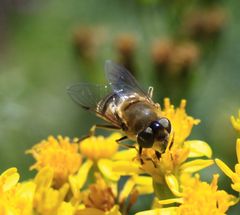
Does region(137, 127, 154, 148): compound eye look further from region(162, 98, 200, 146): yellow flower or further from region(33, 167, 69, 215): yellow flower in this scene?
region(33, 167, 69, 215): yellow flower

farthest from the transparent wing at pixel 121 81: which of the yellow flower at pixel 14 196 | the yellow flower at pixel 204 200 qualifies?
the yellow flower at pixel 14 196

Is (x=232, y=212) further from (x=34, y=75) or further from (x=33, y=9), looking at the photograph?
(x=33, y=9)

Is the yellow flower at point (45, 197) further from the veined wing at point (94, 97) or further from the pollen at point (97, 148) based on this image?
the pollen at point (97, 148)

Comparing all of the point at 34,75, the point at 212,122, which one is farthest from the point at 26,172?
the point at 34,75

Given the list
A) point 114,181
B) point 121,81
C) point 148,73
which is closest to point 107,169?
point 114,181

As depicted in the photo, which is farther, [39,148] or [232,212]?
[232,212]

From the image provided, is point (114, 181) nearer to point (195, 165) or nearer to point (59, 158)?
point (59, 158)
